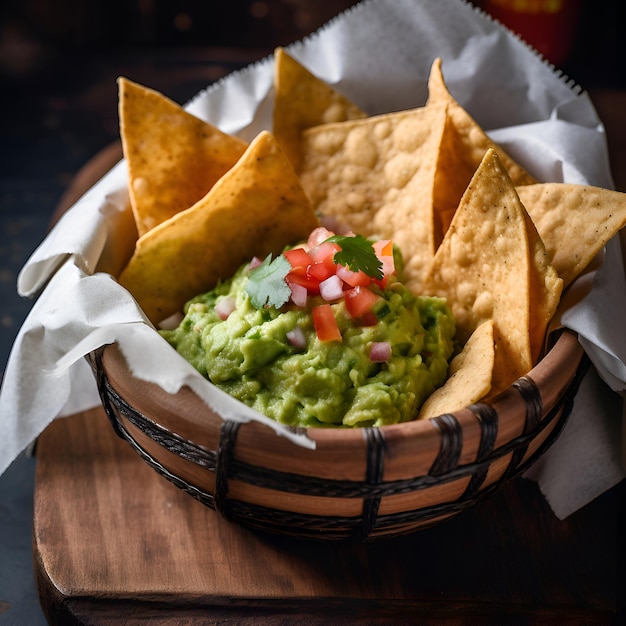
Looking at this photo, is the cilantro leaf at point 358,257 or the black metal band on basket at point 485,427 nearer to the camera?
the black metal band on basket at point 485,427

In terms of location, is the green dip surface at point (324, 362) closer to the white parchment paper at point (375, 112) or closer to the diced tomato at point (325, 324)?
the diced tomato at point (325, 324)

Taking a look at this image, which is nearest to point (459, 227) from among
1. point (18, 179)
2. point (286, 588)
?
point (286, 588)

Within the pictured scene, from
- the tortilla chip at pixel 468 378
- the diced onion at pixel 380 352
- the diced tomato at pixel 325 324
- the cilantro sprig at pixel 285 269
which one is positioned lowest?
the tortilla chip at pixel 468 378

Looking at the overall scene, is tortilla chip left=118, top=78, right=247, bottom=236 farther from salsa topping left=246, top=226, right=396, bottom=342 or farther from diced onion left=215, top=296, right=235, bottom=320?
salsa topping left=246, top=226, right=396, bottom=342

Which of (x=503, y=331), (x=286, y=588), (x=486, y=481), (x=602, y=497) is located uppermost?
(x=503, y=331)

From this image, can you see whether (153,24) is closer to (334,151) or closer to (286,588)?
(334,151)

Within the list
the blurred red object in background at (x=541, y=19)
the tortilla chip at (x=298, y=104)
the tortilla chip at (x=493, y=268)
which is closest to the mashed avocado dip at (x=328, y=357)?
the tortilla chip at (x=493, y=268)

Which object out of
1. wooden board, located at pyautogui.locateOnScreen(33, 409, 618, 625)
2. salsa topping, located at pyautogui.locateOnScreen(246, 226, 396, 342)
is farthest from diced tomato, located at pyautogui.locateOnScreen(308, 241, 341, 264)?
wooden board, located at pyautogui.locateOnScreen(33, 409, 618, 625)
